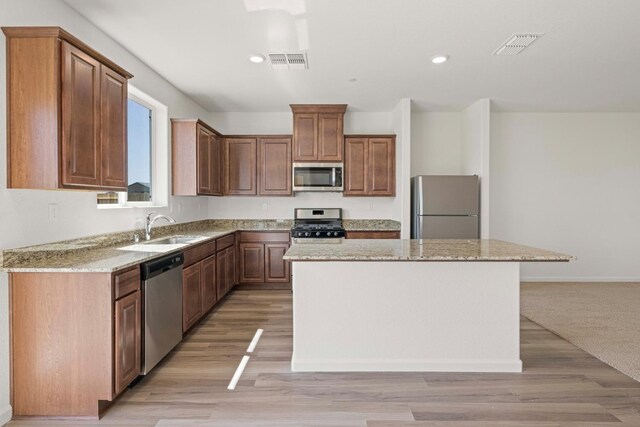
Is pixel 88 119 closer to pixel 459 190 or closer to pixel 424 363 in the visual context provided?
pixel 424 363

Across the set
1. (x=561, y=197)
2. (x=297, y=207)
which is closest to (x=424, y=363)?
(x=297, y=207)

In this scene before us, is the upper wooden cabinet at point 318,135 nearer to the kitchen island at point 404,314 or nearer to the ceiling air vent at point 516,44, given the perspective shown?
the ceiling air vent at point 516,44

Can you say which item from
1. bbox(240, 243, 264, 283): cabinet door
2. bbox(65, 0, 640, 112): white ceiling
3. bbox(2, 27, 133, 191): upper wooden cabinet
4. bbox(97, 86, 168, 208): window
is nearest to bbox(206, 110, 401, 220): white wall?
bbox(240, 243, 264, 283): cabinet door

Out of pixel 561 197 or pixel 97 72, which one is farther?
pixel 561 197

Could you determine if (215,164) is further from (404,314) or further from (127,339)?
(404,314)

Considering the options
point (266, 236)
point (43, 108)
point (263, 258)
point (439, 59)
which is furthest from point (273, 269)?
point (43, 108)

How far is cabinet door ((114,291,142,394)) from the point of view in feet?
7.36

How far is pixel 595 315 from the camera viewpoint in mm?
4066

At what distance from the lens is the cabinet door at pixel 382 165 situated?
5422mm

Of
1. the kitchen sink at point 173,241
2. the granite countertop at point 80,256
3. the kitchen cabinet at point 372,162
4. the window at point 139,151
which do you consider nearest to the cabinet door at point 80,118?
the granite countertop at point 80,256

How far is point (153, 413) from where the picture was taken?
2.24 meters

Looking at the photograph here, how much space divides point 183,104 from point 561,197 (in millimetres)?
5662

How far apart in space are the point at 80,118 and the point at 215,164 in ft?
9.54

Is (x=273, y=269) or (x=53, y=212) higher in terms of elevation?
(x=53, y=212)
